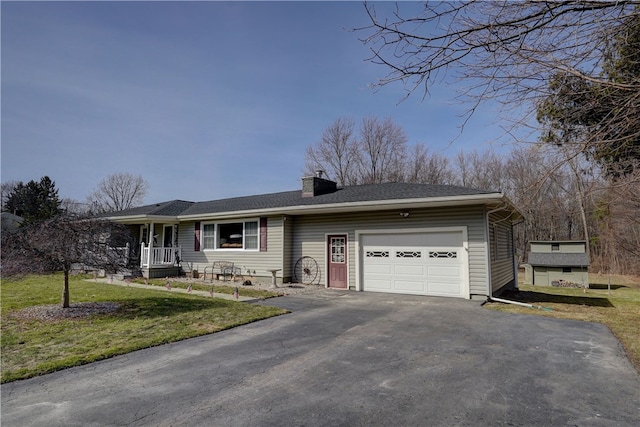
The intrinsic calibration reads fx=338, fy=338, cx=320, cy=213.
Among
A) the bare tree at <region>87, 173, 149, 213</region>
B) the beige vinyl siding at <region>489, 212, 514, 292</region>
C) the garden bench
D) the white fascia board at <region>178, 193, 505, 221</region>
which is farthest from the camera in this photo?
the bare tree at <region>87, 173, 149, 213</region>

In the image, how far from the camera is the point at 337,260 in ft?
39.9

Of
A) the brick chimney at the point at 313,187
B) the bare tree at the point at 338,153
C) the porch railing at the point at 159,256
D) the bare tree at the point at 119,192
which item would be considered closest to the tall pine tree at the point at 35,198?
the bare tree at the point at 119,192

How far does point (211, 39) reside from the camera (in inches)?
281

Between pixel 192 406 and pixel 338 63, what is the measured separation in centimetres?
535

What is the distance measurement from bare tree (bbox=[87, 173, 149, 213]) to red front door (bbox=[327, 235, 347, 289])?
37353 mm

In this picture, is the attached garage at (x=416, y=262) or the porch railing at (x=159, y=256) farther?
the porch railing at (x=159, y=256)

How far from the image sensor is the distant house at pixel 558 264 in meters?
16.5

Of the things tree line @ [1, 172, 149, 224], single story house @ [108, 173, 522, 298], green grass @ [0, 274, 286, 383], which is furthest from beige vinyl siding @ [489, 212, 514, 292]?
tree line @ [1, 172, 149, 224]

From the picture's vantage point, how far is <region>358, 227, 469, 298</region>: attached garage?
9.91m

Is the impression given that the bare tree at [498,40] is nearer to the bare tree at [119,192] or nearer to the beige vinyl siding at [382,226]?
the beige vinyl siding at [382,226]

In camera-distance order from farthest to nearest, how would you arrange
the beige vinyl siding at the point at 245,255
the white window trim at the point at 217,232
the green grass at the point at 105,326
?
the white window trim at the point at 217,232 → the beige vinyl siding at the point at 245,255 → the green grass at the point at 105,326

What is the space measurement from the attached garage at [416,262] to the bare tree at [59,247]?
730 cm

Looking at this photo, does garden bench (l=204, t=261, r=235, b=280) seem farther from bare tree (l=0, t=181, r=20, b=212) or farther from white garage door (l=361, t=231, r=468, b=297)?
bare tree (l=0, t=181, r=20, b=212)

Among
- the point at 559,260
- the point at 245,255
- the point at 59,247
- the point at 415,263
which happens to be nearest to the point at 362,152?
the point at 559,260
